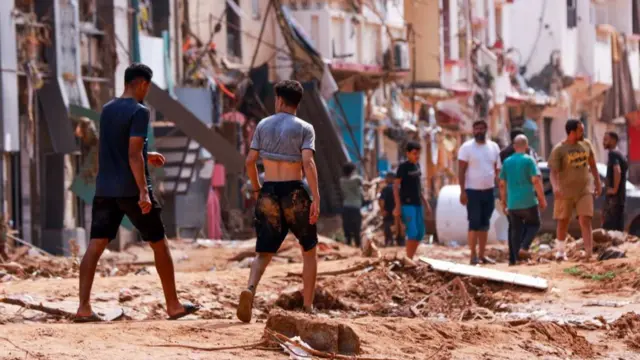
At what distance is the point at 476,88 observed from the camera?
55.8 metres

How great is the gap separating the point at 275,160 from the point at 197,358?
259 cm

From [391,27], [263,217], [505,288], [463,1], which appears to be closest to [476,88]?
[463,1]

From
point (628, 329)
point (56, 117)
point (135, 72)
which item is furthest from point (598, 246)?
point (56, 117)

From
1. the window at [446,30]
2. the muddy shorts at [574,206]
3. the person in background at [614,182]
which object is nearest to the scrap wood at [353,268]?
the muddy shorts at [574,206]

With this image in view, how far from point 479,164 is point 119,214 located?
7.87m

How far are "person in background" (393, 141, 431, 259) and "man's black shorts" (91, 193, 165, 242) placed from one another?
695 centimetres

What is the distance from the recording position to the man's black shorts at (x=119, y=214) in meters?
10.9

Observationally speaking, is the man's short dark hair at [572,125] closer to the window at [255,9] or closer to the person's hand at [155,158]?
the person's hand at [155,158]

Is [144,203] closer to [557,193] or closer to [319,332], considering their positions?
[319,332]

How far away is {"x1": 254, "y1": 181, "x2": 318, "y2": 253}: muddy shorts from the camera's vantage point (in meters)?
11.2

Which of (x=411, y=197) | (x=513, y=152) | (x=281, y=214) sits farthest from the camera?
(x=513, y=152)

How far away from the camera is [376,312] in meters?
14.2

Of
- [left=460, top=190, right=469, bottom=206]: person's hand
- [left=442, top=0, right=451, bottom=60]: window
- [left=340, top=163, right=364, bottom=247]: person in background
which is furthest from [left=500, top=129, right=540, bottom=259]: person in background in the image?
[left=442, top=0, right=451, bottom=60]: window

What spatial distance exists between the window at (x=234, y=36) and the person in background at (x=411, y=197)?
66.3ft
